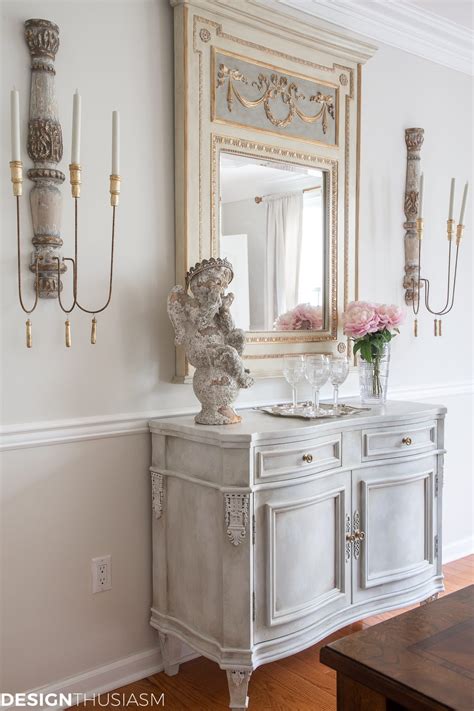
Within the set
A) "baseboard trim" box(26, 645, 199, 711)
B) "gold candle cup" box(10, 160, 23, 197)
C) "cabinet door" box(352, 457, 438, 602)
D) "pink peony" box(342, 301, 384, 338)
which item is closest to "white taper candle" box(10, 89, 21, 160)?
"gold candle cup" box(10, 160, 23, 197)

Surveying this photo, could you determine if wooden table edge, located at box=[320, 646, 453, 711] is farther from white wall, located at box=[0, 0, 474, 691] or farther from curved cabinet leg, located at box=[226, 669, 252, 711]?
white wall, located at box=[0, 0, 474, 691]

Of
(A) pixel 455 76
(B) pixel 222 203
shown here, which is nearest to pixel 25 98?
(B) pixel 222 203

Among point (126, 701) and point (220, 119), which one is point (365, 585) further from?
point (220, 119)

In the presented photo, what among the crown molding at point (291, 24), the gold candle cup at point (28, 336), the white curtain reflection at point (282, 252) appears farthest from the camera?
the white curtain reflection at point (282, 252)

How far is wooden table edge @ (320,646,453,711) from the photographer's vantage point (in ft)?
3.29

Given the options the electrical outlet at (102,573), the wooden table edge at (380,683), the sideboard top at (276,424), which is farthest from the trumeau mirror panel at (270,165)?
the wooden table edge at (380,683)

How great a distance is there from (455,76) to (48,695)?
136 inches

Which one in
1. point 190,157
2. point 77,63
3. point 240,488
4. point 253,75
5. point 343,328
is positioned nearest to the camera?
point 240,488

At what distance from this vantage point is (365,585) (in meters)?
2.42

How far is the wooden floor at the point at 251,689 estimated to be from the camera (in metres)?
2.16

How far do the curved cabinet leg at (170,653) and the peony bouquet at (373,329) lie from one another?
50.2 inches

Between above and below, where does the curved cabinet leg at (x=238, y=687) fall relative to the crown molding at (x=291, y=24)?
below

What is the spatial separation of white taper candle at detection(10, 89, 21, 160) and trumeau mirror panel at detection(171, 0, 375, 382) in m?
0.64

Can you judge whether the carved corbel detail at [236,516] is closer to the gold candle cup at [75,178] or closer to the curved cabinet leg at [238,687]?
the curved cabinet leg at [238,687]
